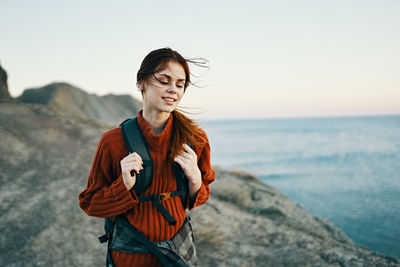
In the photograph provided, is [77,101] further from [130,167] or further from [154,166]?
[130,167]

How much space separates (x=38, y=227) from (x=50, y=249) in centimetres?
50

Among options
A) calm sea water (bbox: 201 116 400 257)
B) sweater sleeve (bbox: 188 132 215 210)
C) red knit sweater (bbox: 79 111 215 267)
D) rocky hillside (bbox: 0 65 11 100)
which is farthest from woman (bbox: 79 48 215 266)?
rocky hillside (bbox: 0 65 11 100)

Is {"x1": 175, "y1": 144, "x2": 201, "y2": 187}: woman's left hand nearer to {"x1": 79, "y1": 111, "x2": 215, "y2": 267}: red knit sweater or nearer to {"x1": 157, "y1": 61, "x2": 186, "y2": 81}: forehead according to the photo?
{"x1": 79, "y1": 111, "x2": 215, "y2": 267}: red knit sweater

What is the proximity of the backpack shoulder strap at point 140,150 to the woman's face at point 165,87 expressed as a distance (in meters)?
0.21

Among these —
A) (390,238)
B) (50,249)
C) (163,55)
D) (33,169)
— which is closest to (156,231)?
(163,55)

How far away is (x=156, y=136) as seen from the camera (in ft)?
5.80

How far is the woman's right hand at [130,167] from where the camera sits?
5.11 ft

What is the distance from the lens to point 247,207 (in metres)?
6.72

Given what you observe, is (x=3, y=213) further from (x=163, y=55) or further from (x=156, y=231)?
(x=163, y=55)

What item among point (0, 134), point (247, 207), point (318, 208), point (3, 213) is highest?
point (0, 134)

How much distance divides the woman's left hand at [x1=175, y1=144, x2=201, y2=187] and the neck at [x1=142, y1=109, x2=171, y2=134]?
226 millimetres

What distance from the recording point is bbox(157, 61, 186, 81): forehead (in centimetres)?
174

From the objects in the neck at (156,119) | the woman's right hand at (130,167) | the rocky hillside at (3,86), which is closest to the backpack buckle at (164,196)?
the woman's right hand at (130,167)

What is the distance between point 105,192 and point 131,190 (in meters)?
0.16
